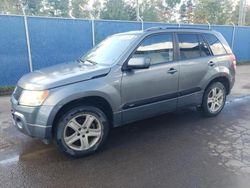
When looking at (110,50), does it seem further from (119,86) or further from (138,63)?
(119,86)

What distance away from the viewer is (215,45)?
555cm

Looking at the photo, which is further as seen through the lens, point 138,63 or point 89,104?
point 138,63

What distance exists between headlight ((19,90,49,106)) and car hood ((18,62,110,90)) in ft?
0.24

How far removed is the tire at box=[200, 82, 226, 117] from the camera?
545cm

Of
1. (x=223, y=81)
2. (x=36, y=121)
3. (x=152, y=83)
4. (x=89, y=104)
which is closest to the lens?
(x=36, y=121)

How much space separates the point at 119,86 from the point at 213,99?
97.0 inches

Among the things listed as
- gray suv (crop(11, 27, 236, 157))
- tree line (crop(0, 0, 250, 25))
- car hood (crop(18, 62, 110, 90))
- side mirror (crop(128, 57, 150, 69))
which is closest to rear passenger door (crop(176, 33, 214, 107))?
gray suv (crop(11, 27, 236, 157))

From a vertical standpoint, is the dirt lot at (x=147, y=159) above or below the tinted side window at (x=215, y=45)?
below

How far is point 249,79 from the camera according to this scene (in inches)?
420

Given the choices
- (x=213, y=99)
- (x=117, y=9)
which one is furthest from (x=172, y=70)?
(x=117, y=9)

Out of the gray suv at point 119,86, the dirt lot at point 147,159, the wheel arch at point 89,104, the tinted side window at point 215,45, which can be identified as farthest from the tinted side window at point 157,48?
the dirt lot at point 147,159

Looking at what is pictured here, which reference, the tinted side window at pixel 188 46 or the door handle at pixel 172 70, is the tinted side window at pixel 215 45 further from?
the door handle at pixel 172 70

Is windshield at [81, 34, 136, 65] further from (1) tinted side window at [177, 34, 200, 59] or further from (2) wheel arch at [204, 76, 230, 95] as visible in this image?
(2) wheel arch at [204, 76, 230, 95]

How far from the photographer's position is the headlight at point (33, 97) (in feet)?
11.8
